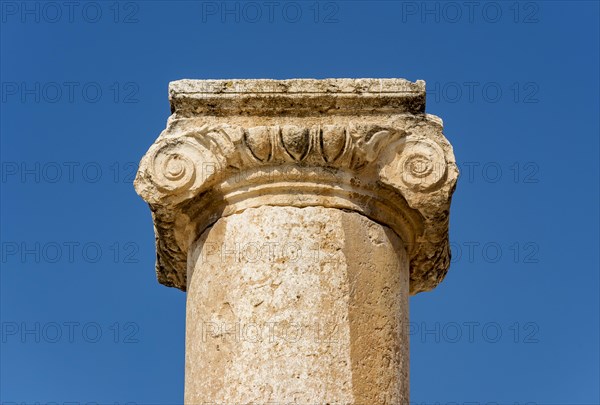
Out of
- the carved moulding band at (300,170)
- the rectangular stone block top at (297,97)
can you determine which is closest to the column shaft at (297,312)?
the carved moulding band at (300,170)

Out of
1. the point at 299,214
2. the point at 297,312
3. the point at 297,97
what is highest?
the point at 297,97

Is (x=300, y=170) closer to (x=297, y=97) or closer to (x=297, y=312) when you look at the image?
(x=297, y=97)

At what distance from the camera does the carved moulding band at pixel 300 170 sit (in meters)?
7.94

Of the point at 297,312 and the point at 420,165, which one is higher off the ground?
the point at 420,165

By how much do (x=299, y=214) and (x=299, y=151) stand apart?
1.27ft

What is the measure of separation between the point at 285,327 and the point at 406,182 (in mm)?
1309

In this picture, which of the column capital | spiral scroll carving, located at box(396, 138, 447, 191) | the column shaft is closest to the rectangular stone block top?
the column capital

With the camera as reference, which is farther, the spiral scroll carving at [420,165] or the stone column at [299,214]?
the spiral scroll carving at [420,165]

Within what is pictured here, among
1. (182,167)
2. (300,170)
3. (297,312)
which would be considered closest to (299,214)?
(300,170)

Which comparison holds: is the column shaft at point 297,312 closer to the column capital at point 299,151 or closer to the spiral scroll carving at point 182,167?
the column capital at point 299,151

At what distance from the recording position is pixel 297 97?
8.08 meters

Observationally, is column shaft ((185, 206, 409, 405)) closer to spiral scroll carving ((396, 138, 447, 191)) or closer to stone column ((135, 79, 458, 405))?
stone column ((135, 79, 458, 405))

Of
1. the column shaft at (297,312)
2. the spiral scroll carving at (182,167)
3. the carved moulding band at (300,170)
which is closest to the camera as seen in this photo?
the column shaft at (297,312)

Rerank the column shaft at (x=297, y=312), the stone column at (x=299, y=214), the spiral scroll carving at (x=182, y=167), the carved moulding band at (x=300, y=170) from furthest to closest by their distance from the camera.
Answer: the spiral scroll carving at (x=182, y=167) → the carved moulding band at (x=300, y=170) → the stone column at (x=299, y=214) → the column shaft at (x=297, y=312)
